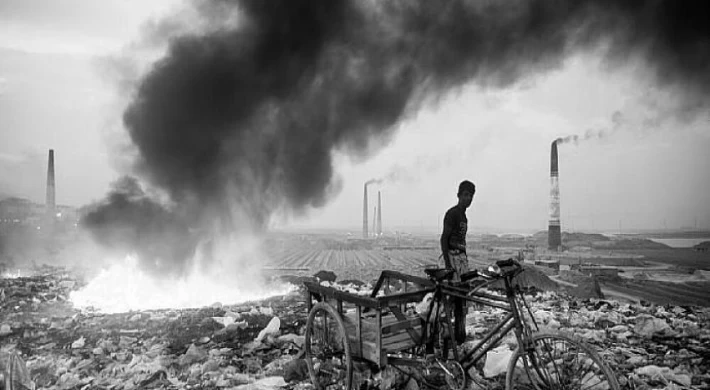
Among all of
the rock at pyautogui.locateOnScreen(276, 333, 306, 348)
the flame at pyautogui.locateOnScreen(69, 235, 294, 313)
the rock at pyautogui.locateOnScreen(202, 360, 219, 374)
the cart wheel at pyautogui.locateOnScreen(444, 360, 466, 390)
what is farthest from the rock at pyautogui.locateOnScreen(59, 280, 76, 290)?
the cart wheel at pyautogui.locateOnScreen(444, 360, 466, 390)

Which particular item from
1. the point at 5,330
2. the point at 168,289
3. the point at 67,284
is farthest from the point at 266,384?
the point at 67,284

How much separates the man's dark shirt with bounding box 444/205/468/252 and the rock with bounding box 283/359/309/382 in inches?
83.5

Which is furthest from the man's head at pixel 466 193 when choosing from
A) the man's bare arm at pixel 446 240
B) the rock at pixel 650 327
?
the rock at pixel 650 327

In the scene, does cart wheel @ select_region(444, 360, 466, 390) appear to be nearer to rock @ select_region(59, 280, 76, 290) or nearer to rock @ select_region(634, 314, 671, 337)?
rock @ select_region(634, 314, 671, 337)

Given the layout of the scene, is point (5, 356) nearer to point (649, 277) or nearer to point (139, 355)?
point (139, 355)

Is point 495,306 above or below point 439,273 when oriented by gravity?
below

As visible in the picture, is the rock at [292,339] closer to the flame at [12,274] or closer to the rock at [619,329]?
the rock at [619,329]

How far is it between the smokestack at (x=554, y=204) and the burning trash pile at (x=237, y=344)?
706 inches

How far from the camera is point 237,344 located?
17.5 ft

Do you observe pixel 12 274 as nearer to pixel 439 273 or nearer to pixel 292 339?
pixel 292 339

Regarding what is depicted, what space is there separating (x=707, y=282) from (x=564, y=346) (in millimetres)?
12135

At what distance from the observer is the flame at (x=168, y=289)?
9.09 meters

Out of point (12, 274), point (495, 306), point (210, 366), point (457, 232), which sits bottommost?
point (12, 274)

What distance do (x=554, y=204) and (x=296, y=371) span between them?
2399 cm
